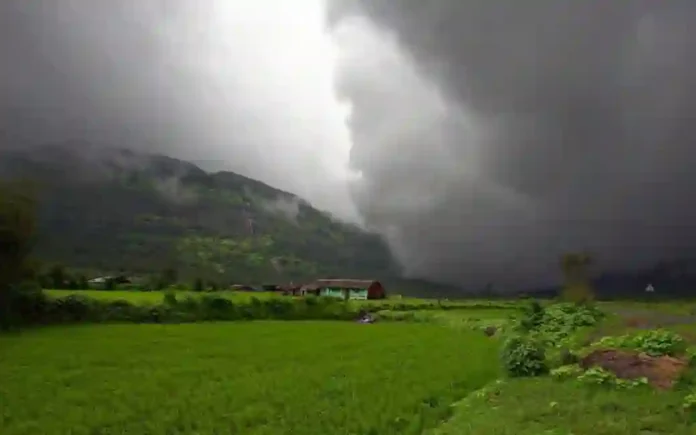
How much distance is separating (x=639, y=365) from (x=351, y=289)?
114 m

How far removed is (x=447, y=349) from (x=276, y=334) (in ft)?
51.0

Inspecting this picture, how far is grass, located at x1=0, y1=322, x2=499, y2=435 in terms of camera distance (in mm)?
16453

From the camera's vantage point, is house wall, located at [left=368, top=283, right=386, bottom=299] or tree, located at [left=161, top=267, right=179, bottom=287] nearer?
tree, located at [left=161, top=267, right=179, bottom=287]

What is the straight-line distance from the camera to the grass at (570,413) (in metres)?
14.6

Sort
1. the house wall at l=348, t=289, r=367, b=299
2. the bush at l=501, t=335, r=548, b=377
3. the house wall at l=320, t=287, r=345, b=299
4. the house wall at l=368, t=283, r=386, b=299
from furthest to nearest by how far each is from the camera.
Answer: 1. the house wall at l=320, t=287, r=345, b=299
2. the house wall at l=368, t=283, r=386, b=299
3. the house wall at l=348, t=289, r=367, b=299
4. the bush at l=501, t=335, r=548, b=377

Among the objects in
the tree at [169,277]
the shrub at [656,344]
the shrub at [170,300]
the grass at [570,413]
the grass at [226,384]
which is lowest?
the grass at [226,384]

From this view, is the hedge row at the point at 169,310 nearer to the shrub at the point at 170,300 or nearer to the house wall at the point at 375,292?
the shrub at the point at 170,300

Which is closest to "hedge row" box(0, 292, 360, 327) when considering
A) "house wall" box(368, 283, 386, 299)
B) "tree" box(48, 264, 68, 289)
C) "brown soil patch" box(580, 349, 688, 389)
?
"tree" box(48, 264, 68, 289)

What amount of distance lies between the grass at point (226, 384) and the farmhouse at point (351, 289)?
3686 inches

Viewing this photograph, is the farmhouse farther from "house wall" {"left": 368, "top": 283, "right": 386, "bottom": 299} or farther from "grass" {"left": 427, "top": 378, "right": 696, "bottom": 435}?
"grass" {"left": 427, "top": 378, "right": 696, "bottom": 435}

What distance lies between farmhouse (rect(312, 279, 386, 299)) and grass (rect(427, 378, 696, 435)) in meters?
113

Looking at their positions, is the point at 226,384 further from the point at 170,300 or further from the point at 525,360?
the point at 170,300

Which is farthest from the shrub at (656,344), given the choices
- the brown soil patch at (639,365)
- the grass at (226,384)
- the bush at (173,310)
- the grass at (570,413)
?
the bush at (173,310)

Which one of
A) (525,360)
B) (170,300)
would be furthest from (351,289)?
(525,360)
